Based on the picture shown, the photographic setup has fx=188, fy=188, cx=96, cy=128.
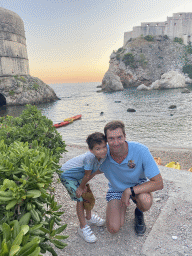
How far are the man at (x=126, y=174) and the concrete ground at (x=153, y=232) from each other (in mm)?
211

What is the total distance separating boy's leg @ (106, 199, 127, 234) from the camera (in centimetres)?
306

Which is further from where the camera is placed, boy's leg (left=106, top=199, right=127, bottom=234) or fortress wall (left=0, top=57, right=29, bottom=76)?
fortress wall (left=0, top=57, right=29, bottom=76)

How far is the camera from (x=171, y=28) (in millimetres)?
82125

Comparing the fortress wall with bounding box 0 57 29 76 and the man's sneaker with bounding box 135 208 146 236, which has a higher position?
the fortress wall with bounding box 0 57 29 76

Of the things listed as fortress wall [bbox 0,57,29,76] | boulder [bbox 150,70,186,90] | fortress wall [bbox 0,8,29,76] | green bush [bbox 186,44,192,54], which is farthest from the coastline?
green bush [bbox 186,44,192,54]

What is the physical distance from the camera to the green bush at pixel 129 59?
2943 inches

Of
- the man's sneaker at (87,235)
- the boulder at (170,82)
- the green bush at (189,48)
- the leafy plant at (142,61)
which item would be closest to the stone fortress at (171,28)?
the green bush at (189,48)

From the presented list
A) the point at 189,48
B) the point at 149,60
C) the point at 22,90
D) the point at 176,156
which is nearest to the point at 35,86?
the point at 22,90

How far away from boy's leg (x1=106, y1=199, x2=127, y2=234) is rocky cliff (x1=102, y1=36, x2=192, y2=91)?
7260 cm

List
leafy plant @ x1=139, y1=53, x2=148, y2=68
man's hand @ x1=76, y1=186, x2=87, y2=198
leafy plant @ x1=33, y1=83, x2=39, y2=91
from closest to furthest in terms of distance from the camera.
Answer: man's hand @ x1=76, y1=186, x2=87, y2=198 < leafy plant @ x1=33, y1=83, x2=39, y2=91 < leafy plant @ x1=139, y1=53, x2=148, y2=68

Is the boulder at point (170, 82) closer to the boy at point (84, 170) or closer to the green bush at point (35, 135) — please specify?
the green bush at point (35, 135)

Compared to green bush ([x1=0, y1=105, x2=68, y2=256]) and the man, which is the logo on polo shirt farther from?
green bush ([x1=0, y1=105, x2=68, y2=256])

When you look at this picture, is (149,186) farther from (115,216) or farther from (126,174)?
(115,216)

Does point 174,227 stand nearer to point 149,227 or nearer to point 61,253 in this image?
point 149,227
